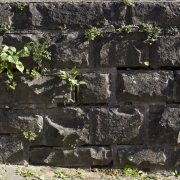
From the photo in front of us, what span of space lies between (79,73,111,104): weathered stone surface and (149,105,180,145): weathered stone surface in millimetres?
515

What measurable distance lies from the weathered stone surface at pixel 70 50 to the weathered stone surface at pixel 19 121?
1.95ft

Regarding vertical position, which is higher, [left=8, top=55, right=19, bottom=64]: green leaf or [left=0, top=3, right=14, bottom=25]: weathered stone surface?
[left=0, top=3, right=14, bottom=25]: weathered stone surface

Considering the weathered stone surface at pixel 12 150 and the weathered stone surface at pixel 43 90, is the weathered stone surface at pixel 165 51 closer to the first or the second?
the weathered stone surface at pixel 43 90

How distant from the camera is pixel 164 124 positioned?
2.44 meters

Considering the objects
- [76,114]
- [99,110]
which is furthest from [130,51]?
[76,114]

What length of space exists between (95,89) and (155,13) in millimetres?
1004

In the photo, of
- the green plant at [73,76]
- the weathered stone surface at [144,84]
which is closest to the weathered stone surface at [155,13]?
the weathered stone surface at [144,84]

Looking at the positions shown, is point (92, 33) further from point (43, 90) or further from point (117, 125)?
point (117, 125)

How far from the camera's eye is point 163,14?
2.41 m

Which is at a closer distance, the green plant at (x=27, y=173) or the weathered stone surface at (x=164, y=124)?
the green plant at (x=27, y=173)

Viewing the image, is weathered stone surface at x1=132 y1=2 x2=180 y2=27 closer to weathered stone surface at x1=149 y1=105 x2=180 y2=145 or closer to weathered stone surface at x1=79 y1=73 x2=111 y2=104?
weathered stone surface at x1=79 y1=73 x2=111 y2=104

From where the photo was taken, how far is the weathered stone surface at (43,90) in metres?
2.40

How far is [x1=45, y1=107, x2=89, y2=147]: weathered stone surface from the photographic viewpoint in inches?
95.6

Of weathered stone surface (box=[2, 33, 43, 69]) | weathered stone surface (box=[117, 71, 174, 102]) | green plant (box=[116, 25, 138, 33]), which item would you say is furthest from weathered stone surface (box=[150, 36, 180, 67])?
weathered stone surface (box=[2, 33, 43, 69])
